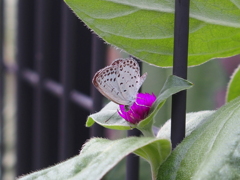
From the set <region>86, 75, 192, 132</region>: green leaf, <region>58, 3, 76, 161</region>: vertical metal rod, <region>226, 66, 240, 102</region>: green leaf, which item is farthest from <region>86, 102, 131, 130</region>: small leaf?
<region>58, 3, 76, 161</region>: vertical metal rod

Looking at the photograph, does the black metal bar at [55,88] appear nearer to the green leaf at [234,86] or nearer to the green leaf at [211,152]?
the green leaf at [234,86]

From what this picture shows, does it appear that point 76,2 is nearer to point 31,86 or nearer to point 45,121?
point 45,121

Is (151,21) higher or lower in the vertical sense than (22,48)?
higher

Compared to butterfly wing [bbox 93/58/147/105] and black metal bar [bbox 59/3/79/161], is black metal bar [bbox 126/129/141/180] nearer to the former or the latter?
butterfly wing [bbox 93/58/147/105]

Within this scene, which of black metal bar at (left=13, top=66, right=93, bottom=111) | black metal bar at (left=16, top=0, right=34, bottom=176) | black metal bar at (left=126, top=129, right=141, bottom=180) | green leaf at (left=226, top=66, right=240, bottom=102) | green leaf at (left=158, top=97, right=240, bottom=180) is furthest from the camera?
black metal bar at (left=16, top=0, right=34, bottom=176)

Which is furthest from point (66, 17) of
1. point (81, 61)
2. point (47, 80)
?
point (47, 80)

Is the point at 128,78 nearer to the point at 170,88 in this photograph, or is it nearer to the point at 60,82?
the point at 170,88

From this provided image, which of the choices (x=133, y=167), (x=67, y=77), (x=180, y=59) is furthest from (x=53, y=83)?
(x=180, y=59)

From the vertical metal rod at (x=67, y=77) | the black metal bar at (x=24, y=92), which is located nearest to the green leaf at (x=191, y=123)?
the vertical metal rod at (x=67, y=77)
